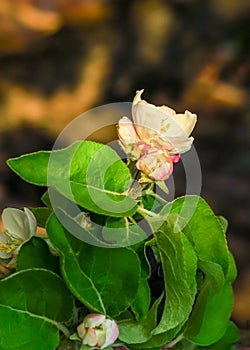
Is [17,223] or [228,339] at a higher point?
[17,223]

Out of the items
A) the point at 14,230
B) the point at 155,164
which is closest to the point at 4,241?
the point at 14,230

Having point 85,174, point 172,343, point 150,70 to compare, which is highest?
point 85,174

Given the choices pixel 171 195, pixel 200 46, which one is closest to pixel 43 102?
pixel 200 46

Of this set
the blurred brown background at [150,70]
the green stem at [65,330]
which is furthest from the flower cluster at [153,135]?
the blurred brown background at [150,70]

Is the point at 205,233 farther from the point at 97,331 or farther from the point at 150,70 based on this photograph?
the point at 150,70

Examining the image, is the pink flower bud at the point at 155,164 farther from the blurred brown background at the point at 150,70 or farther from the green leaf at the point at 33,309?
the blurred brown background at the point at 150,70

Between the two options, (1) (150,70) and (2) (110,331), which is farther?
(1) (150,70)
